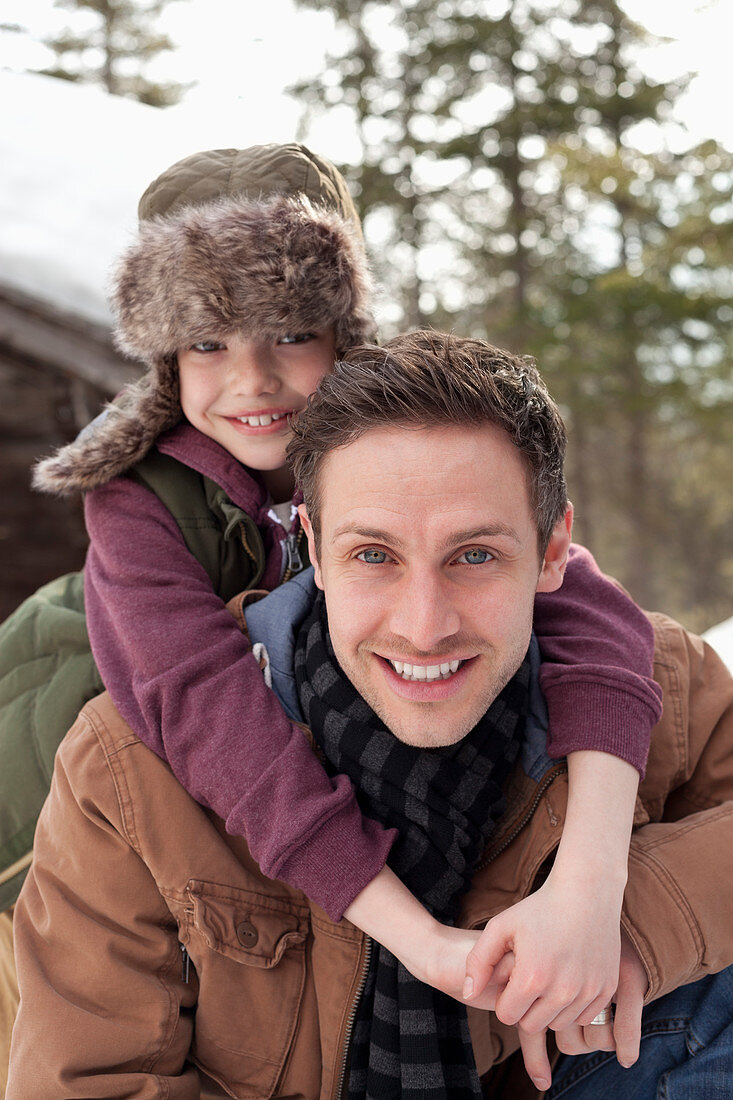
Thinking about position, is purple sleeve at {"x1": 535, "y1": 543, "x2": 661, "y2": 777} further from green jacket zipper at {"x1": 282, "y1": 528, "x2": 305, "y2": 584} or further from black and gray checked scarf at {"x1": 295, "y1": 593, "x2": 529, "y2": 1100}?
green jacket zipper at {"x1": 282, "y1": 528, "x2": 305, "y2": 584}

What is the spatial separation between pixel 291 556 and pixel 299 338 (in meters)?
0.56

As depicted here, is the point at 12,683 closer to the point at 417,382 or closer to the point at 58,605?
the point at 58,605

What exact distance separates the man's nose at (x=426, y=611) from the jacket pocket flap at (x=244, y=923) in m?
0.67

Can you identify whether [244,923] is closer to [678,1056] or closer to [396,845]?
[396,845]

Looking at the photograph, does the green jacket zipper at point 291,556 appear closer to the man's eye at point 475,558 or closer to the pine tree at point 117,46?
the man's eye at point 475,558

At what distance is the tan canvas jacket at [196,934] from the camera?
5.71ft

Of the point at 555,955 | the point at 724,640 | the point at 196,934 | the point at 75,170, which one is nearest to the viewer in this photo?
the point at 555,955

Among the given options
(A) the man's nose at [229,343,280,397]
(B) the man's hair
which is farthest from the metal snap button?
(A) the man's nose at [229,343,280,397]

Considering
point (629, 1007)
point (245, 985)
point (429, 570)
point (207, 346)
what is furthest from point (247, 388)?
point (629, 1007)

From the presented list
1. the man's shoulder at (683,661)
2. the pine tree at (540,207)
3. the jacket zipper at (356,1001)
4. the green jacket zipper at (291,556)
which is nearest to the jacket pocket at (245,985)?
the jacket zipper at (356,1001)

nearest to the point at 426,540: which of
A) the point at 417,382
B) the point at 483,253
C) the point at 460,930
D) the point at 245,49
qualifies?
the point at 417,382

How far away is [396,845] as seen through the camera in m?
1.83

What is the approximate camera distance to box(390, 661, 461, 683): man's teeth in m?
1.71

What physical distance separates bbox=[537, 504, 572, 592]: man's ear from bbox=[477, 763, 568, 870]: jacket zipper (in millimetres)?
386
